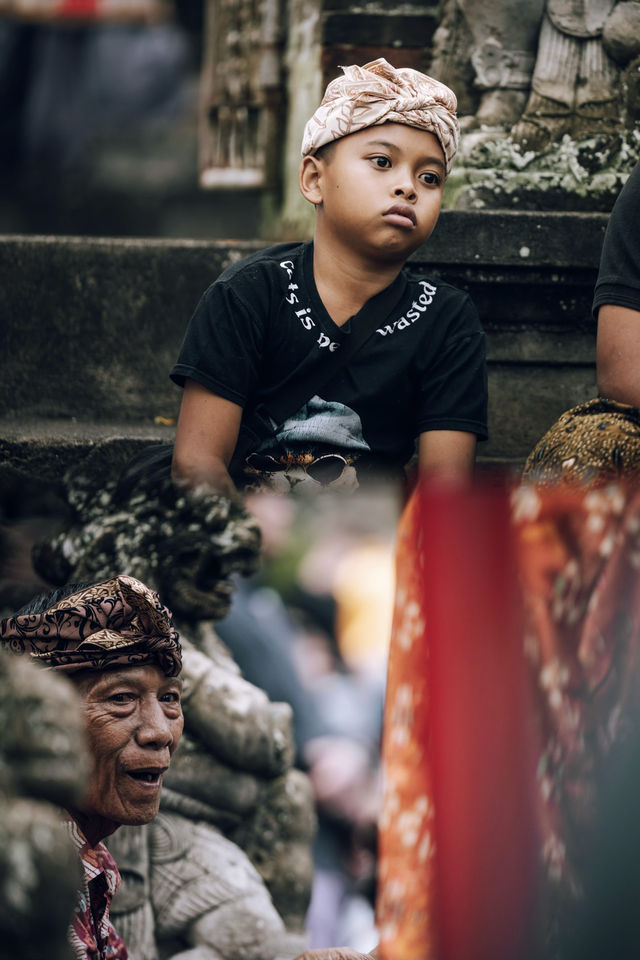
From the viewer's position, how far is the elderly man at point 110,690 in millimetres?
1865

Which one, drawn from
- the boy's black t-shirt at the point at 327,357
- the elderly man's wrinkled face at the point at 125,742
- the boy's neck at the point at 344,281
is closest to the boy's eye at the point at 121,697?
the elderly man's wrinkled face at the point at 125,742

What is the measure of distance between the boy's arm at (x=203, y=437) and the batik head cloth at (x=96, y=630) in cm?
60

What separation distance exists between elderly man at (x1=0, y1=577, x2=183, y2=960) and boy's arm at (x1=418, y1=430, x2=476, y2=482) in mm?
818

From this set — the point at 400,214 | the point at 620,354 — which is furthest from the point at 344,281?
the point at 620,354

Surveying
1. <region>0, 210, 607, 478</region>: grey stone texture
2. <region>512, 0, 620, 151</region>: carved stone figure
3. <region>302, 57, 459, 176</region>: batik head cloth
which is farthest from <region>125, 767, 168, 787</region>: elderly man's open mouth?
<region>512, 0, 620, 151</region>: carved stone figure

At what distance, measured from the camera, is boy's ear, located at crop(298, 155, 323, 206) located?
2.67m

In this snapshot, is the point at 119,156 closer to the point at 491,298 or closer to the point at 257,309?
the point at 491,298

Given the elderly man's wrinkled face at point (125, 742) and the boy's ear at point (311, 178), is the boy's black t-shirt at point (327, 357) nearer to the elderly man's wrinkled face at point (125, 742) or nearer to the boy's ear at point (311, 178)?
the boy's ear at point (311, 178)

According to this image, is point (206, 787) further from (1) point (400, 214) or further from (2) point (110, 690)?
(1) point (400, 214)

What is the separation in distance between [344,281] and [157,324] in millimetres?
936

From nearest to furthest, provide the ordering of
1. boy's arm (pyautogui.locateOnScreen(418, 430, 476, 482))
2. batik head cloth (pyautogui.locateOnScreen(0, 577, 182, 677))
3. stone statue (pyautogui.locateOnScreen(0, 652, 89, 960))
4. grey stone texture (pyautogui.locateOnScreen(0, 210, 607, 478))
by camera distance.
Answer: stone statue (pyautogui.locateOnScreen(0, 652, 89, 960)) → batik head cloth (pyautogui.locateOnScreen(0, 577, 182, 677)) → boy's arm (pyautogui.locateOnScreen(418, 430, 476, 482)) → grey stone texture (pyautogui.locateOnScreen(0, 210, 607, 478))

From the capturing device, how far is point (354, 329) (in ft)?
8.73

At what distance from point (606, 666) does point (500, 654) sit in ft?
0.44

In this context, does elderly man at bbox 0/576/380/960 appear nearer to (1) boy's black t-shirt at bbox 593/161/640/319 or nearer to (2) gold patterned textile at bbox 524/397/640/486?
(2) gold patterned textile at bbox 524/397/640/486
